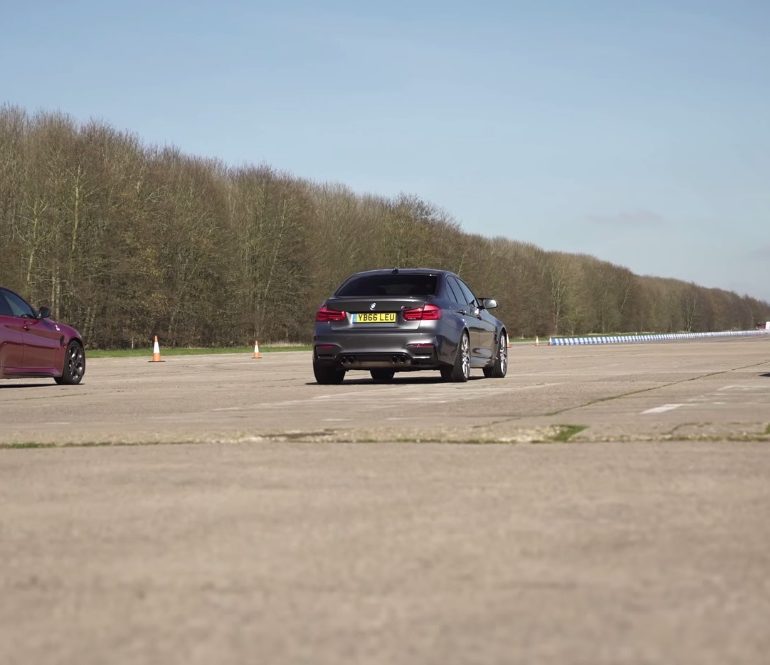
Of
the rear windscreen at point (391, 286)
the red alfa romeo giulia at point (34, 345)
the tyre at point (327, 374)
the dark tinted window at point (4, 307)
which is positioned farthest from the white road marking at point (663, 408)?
the dark tinted window at point (4, 307)

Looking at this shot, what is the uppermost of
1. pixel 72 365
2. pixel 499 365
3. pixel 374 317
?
pixel 374 317

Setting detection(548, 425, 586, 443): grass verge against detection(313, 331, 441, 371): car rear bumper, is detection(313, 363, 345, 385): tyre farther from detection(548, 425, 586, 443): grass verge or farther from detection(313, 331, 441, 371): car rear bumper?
detection(548, 425, 586, 443): grass verge

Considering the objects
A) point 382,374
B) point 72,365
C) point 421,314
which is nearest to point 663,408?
point 421,314

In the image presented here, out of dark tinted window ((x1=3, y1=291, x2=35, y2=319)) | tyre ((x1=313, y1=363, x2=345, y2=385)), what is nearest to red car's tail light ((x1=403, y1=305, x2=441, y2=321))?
tyre ((x1=313, y1=363, x2=345, y2=385))

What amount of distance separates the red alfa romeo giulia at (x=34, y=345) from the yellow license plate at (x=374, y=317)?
4.19 metres

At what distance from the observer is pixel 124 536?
17.0 feet

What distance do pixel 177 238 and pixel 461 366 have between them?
49.0 m

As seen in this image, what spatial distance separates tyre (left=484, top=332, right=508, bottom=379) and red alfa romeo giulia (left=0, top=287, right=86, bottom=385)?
6245mm

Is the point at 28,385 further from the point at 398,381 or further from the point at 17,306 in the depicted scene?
the point at 398,381

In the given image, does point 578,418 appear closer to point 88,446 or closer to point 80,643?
point 88,446

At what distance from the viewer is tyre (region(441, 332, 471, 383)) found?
18.7 m

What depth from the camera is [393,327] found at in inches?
706

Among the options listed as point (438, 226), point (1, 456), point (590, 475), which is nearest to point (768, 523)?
point (590, 475)

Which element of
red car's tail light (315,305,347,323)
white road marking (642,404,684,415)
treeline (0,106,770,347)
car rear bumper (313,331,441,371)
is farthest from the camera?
treeline (0,106,770,347)
